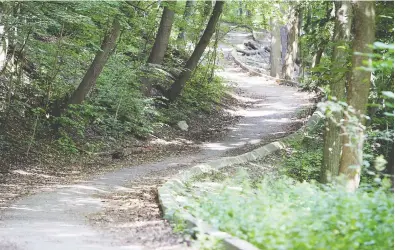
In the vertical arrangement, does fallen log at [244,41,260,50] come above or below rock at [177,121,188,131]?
above

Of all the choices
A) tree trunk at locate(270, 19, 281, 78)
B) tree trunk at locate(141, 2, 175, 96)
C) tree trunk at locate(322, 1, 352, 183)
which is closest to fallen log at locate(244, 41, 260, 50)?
tree trunk at locate(270, 19, 281, 78)

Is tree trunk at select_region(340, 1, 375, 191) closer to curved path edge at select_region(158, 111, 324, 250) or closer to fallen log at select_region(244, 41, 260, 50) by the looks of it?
curved path edge at select_region(158, 111, 324, 250)

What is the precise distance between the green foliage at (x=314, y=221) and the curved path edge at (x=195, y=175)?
0.16m

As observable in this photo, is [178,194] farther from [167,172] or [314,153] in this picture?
[314,153]

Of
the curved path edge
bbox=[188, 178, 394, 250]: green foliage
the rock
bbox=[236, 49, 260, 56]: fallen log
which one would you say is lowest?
the rock

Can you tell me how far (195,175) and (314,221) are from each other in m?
7.45

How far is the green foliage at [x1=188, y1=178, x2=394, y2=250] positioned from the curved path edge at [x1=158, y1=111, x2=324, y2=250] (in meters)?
0.16

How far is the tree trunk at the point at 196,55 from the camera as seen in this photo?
23.0 metres

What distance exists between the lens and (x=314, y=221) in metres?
5.73

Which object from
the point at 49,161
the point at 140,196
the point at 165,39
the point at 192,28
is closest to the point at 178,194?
the point at 140,196

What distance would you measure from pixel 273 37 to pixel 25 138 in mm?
26420

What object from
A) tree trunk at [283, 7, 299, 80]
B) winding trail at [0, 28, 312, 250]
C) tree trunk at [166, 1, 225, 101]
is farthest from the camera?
tree trunk at [283, 7, 299, 80]

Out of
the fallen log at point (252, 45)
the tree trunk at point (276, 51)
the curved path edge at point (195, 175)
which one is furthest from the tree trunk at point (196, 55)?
the fallen log at point (252, 45)

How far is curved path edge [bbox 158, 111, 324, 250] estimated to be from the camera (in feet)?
20.0
